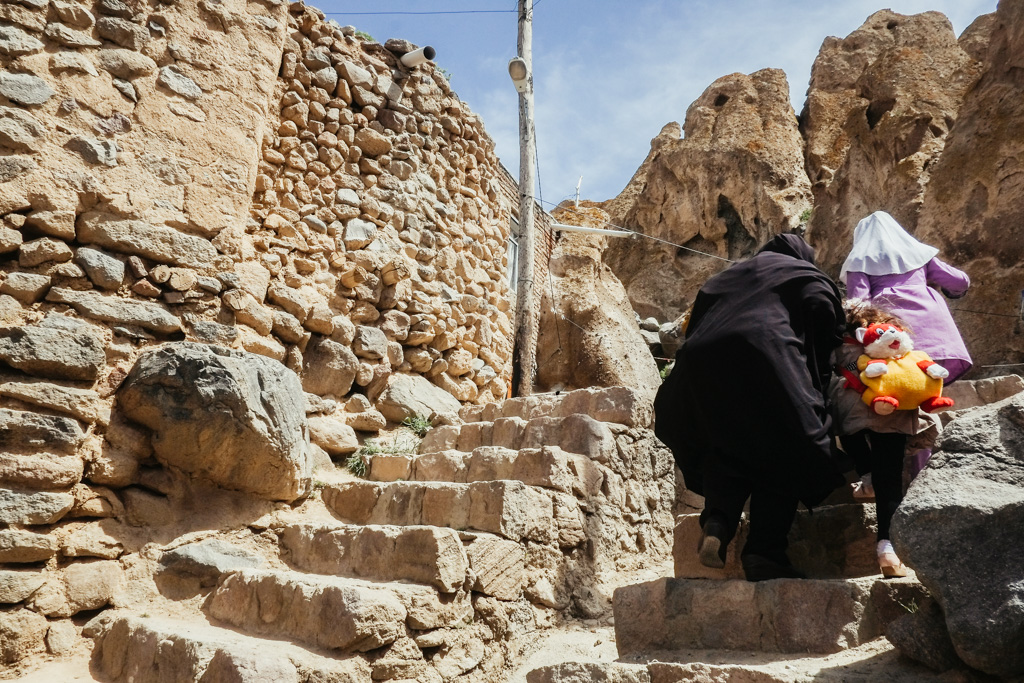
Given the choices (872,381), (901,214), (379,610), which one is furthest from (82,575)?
(901,214)

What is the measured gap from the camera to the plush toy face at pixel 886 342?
9.68 feet

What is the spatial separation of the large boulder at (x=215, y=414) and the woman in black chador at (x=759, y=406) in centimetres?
235

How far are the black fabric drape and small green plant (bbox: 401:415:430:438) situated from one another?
323 cm

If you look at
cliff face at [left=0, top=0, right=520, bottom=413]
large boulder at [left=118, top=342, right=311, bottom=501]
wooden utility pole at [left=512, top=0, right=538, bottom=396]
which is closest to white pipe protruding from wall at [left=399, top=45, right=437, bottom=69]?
cliff face at [left=0, top=0, right=520, bottom=413]

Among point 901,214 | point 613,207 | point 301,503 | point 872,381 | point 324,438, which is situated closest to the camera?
point 872,381

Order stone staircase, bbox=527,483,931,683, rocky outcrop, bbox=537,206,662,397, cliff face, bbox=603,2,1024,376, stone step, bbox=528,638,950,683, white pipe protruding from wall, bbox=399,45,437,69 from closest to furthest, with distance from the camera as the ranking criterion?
stone step, bbox=528,638,950,683
stone staircase, bbox=527,483,931,683
cliff face, bbox=603,2,1024,376
white pipe protruding from wall, bbox=399,45,437,69
rocky outcrop, bbox=537,206,662,397

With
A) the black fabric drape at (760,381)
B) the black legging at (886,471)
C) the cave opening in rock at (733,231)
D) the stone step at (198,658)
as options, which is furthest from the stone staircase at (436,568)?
the cave opening in rock at (733,231)

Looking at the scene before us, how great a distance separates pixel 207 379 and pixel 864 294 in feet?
11.0

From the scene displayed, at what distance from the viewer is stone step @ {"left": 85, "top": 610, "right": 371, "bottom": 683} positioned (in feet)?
9.42

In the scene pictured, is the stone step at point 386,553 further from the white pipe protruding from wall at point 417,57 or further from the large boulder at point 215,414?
the white pipe protruding from wall at point 417,57

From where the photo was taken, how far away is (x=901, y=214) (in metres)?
8.95

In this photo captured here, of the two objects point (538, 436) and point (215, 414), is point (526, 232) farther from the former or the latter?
point (215, 414)

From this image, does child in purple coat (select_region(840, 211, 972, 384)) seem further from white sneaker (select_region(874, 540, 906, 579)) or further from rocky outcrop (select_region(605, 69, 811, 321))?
rocky outcrop (select_region(605, 69, 811, 321))

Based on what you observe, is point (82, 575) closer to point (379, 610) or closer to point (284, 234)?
point (379, 610)
